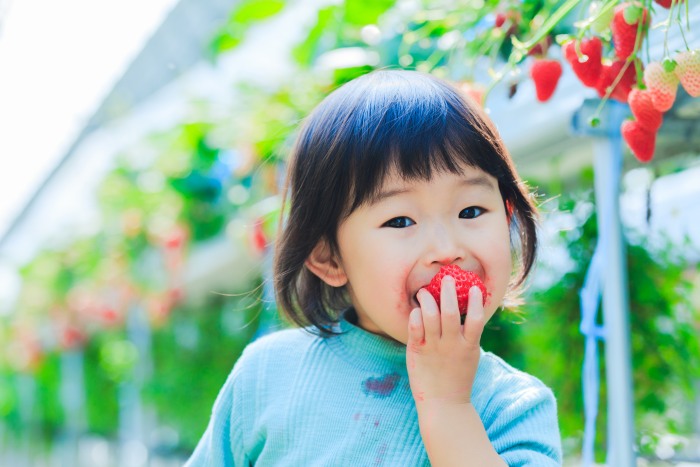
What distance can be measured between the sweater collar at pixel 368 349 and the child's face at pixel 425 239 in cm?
8

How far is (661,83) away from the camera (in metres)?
1.08

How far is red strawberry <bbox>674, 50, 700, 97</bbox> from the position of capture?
3.43 ft

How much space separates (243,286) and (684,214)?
251 cm

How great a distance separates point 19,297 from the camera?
7.33 m

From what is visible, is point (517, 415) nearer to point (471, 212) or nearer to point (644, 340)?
point (471, 212)

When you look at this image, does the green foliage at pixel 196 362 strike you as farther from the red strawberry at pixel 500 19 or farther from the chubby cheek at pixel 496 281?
the chubby cheek at pixel 496 281

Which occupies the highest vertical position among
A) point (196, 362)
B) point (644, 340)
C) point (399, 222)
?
point (399, 222)

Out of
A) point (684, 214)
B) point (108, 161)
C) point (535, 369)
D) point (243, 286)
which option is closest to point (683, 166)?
point (684, 214)

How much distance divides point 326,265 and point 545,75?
460mm

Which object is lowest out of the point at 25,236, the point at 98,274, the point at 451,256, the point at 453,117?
the point at 25,236

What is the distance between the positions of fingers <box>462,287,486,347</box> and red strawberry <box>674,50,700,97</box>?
0.38 m

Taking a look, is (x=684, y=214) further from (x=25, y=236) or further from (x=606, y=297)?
(x=25, y=236)

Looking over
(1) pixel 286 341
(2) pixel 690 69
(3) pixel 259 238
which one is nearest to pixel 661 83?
(2) pixel 690 69

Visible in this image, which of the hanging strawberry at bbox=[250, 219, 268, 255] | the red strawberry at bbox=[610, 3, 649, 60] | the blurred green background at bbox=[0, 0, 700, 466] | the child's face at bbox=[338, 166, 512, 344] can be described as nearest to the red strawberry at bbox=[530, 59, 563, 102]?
the blurred green background at bbox=[0, 0, 700, 466]
